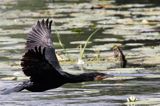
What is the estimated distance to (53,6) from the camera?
2472 centimetres

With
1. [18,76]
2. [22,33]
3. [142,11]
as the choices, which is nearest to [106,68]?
[18,76]

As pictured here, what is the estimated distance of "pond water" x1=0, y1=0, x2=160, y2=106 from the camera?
9.12m

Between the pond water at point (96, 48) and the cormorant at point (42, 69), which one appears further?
the pond water at point (96, 48)

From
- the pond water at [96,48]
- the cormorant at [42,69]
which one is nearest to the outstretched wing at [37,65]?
the cormorant at [42,69]

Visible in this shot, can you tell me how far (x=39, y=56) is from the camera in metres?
7.39

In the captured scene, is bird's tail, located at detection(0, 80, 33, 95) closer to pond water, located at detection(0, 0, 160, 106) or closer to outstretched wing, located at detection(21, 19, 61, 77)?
outstretched wing, located at detection(21, 19, 61, 77)

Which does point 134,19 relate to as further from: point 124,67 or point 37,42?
point 37,42

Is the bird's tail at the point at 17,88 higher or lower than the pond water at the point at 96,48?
lower

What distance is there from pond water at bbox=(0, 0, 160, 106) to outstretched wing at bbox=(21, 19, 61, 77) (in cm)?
67

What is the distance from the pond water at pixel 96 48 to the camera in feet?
29.9

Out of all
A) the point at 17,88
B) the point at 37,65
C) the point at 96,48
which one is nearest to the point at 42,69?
the point at 37,65

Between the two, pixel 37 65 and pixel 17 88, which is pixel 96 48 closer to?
pixel 17 88

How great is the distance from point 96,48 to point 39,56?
20.3 feet

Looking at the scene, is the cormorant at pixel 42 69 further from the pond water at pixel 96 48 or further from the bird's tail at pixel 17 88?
the pond water at pixel 96 48
